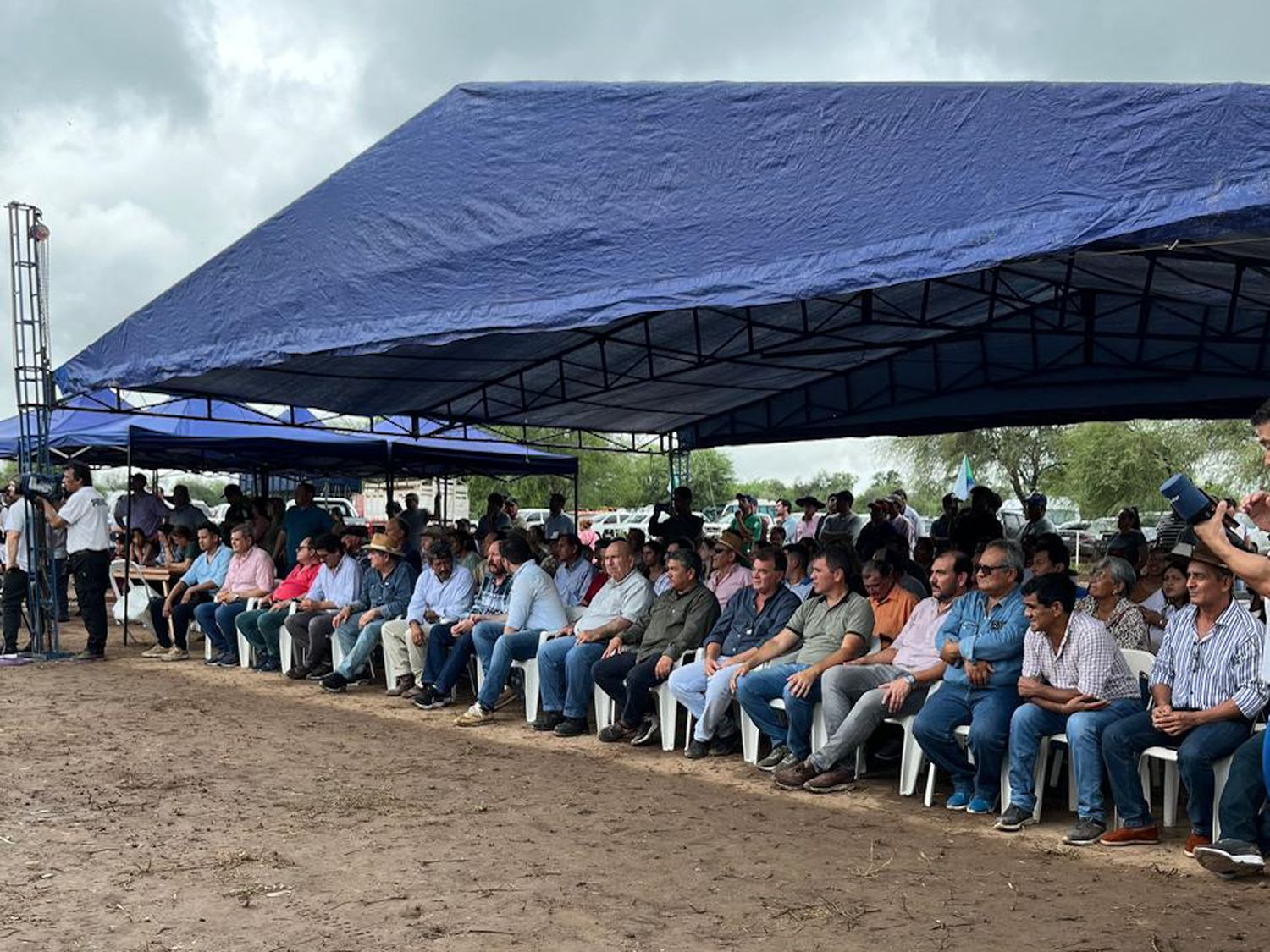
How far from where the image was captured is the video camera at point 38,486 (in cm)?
1007

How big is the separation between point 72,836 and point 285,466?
13624 mm

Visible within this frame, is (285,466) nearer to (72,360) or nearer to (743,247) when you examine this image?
(72,360)

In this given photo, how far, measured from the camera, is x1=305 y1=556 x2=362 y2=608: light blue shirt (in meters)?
9.16

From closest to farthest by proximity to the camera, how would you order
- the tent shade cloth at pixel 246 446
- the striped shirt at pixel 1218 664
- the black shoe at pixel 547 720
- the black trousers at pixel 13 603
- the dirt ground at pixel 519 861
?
the dirt ground at pixel 519 861 → the striped shirt at pixel 1218 664 → the black shoe at pixel 547 720 → the black trousers at pixel 13 603 → the tent shade cloth at pixel 246 446

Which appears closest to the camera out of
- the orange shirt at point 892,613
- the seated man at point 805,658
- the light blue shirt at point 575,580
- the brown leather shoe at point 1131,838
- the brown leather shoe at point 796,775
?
the brown leather shoe at point 1131,838

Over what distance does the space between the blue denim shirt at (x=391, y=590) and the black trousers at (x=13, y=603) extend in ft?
11.0

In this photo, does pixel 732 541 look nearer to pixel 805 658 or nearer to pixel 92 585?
pixel 805 658

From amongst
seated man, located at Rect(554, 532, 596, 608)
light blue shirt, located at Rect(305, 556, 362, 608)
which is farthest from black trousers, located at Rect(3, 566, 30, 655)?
seated man, located at Rect(554, 532, 596, 608)

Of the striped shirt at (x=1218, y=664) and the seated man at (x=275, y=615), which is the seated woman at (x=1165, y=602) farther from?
the seated man at (x=275, y=615)

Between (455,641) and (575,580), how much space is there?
97cm

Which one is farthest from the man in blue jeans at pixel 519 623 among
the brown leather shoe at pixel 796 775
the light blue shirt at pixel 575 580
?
the brown leather shoe at pixel 796 775

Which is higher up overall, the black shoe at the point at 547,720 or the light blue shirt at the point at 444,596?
the light blue shirt at the point at 444,596

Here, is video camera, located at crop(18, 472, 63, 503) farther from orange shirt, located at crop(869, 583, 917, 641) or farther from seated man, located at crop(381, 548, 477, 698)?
orange shirt, located at crop(869, 583, 917, 641)

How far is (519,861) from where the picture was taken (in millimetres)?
4617
